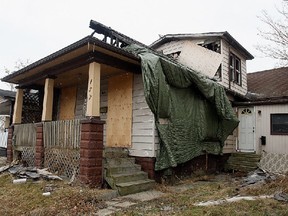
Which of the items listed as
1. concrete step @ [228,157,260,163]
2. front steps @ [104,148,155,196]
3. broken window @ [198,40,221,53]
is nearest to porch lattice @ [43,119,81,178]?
front steps @ [104,148,155,196]

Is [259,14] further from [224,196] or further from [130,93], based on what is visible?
[224,196]

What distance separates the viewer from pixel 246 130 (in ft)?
39.8

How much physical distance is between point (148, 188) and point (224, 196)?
1.95 metres

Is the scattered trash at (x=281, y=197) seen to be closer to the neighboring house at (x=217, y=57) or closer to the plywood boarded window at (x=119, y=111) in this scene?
the plywood boarded window at (x=119, y=111)

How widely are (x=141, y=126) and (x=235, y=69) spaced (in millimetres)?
7881

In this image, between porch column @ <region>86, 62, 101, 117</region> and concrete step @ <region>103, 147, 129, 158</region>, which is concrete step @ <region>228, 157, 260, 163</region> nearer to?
concrete step @ <region>103, 147, 129, 158</region>

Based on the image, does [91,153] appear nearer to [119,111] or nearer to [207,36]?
[119,111]

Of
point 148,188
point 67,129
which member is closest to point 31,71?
point 67,129

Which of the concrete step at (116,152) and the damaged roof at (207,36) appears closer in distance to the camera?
the concrete step at (116,152)

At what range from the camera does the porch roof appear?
21.4 feet

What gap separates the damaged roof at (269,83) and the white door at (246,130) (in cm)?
116

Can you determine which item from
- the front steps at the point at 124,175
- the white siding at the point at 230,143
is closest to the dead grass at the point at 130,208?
the front steps at the point at 124,175

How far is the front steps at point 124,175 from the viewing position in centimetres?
635

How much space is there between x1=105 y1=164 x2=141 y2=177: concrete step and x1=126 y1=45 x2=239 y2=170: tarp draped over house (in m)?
0.62
